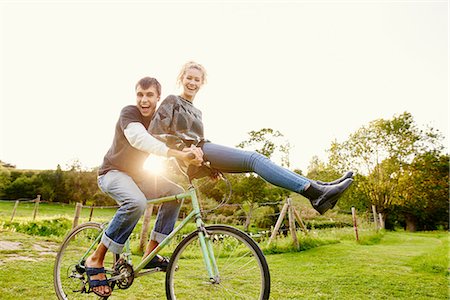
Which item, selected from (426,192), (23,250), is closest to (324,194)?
(23,250)

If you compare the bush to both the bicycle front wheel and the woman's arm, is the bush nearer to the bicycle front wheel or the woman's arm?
the woman's arm

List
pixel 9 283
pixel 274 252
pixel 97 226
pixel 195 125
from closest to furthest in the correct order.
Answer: pixel 195 125 < pixel 97 226 < pixel 9 283 < pixel 274 252

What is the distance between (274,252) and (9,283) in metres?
5.85

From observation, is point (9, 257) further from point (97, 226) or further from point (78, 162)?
point (78, 162)

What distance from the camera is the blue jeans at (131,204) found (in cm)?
266

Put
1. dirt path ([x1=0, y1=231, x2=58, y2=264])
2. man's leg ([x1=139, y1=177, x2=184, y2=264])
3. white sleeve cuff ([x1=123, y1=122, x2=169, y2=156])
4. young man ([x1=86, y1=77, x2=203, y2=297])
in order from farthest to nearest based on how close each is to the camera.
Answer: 1. dirt path ([x1=0, y1=231, x2=58, y2=264])
2. man's leg ([x1=139, y1=177, x2=184, y2=264])
3. young man ([x1=86, y1=77, x2=203, y2=297])
4. white sleeve cuff ([x1=123, y1=122, x2=169, y2=156])

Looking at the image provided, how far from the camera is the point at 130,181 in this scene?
280cm

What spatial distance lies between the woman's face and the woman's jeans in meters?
0.67

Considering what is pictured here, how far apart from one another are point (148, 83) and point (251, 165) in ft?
4.06

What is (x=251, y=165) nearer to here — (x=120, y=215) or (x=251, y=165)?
(x=251, y=165)

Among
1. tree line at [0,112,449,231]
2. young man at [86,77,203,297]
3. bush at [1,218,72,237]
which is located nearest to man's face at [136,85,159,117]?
young man at [86,77,203,297]

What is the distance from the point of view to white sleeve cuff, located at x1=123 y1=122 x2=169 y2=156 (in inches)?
95.4

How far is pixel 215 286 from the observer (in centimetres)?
240

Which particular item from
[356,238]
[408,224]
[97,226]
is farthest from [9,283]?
[408,224]
